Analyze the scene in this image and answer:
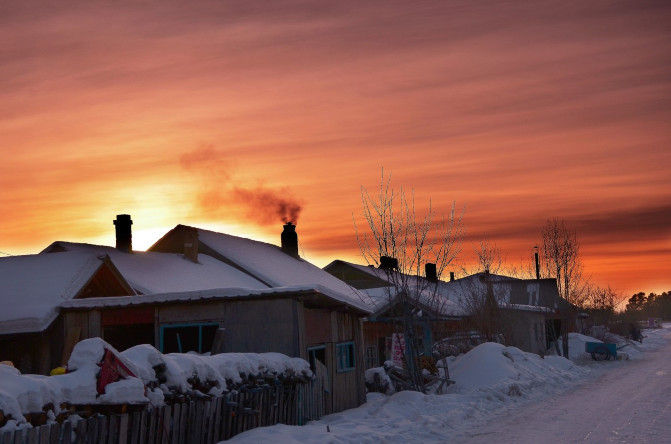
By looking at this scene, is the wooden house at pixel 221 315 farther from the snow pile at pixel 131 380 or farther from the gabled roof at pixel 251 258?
the gabled roof at pixel 251 258

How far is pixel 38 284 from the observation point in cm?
2444

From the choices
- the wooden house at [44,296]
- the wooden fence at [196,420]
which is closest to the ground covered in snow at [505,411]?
the wooden fence at [196,420]

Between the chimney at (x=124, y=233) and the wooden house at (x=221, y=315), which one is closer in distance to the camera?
the wooden house at (x=221, y=315)

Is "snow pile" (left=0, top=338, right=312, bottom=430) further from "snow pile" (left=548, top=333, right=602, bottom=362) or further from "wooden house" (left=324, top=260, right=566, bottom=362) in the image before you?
"snow pile" (left=548, top=333, right=602, bottom=362)

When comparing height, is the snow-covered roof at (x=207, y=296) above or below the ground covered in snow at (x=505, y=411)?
above

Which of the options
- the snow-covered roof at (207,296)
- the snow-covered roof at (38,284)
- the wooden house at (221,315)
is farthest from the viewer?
the snow-covered roof at (38,284)

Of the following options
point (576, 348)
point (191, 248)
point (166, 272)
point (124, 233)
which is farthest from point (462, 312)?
point (124, 233)

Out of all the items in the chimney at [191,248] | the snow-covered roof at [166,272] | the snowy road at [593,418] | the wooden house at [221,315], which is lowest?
the snowy road at [593,418]

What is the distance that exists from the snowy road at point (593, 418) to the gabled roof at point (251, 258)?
11.6m

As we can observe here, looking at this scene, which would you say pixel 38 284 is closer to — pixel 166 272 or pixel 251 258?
pixel 166 272

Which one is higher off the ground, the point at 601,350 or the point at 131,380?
the point at 131,380

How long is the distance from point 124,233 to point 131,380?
67.0ft

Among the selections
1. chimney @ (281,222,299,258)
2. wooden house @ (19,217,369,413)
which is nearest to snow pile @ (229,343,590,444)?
wooden house @ (19,217,369,413)

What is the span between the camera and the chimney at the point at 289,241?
4522cm
